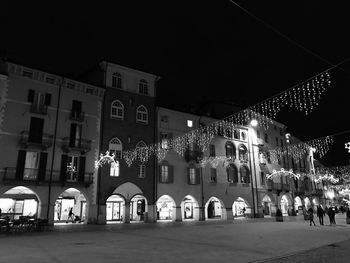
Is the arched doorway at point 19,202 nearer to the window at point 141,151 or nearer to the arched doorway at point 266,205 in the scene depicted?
the window at point 141,151

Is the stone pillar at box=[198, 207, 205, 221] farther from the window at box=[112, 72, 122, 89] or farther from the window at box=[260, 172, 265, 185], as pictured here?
the window at box=[112, 72, 122, 89]

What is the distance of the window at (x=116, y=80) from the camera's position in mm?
34656

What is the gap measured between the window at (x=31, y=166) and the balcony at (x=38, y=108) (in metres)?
3.79

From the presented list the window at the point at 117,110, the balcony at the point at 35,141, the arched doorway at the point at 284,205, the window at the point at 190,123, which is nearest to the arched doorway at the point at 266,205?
the arched doorway at the point at 284,205

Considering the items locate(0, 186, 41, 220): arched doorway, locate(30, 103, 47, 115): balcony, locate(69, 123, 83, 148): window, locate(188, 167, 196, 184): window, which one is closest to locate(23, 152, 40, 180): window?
locate(0, 186, 41, 220): arched doorway

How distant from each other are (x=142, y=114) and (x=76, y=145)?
872cm

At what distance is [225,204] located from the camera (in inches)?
1628

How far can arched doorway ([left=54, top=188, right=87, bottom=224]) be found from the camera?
108ft

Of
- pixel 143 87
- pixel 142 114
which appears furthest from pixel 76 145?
pixel 143 87

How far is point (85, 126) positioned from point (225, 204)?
68.7ft

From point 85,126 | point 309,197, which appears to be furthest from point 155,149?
point 309,197

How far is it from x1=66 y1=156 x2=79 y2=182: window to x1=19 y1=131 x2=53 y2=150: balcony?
8.10 ft

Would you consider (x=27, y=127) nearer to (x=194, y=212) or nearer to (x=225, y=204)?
(x=194, y=212)

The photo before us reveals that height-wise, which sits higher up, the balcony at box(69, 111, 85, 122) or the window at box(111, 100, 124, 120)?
the window at box(111, 100, 124, 120)
